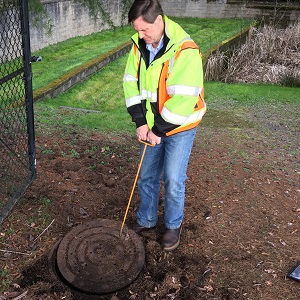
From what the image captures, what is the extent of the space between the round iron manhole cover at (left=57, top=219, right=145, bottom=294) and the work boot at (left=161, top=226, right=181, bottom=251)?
0.18m

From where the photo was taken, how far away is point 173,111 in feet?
7.75

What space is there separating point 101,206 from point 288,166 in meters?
2.40

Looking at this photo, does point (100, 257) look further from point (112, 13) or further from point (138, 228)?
point (112, 13)

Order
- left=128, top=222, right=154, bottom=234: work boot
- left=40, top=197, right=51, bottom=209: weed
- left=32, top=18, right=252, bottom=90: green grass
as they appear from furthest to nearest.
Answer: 1. left=32, top=18, right=252, bottom=90: green grass
2. left=40, top=197, right=51, bottom=209: weed
3. left=128, top=222, right=154, bottom=234: work boot

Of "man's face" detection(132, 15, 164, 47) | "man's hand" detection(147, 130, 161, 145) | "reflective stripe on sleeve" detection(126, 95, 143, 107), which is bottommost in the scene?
"man's hand" detection(147, 130, 161, 145)

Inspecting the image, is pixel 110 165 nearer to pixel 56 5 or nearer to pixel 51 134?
pixel 51 134

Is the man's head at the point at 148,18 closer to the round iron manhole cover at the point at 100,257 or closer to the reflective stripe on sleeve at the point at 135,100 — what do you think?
the reflective stripe on sleeve at the point at 135,100

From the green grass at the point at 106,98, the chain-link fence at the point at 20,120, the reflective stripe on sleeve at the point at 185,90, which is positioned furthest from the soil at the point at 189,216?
the reflective stripe on sleeve at the point at 185,90

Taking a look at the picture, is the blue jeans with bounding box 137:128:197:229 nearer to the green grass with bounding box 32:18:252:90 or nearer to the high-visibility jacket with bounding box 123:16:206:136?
the high-visibility jacket with bounding box 123:16:206:136

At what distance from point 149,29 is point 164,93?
0.42 meters

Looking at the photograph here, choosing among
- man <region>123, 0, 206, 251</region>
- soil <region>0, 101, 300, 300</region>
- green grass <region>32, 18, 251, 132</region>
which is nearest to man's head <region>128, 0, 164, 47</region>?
man <region>123, 0, 206, 251</region>

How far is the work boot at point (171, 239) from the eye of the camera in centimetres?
292

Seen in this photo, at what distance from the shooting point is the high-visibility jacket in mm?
2312

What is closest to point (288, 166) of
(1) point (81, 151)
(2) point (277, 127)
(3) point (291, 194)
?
(3) point (291, 194)
